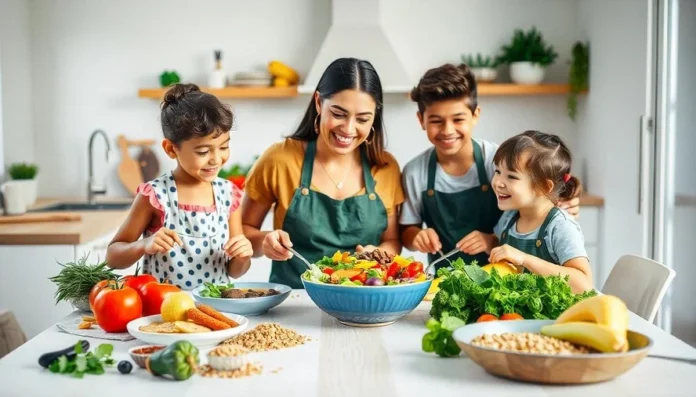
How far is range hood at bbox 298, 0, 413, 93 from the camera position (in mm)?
4672

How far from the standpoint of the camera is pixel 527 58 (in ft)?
15.6

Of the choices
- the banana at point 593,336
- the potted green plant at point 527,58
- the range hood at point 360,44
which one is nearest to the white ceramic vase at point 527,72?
the potted green plant at point 527,58

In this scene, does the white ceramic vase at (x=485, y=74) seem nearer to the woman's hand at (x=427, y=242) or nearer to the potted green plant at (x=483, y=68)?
the potted green plant at (x=483, y=68)

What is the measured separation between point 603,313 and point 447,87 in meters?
1.22

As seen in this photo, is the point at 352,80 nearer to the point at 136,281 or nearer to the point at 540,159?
the point at 540,159

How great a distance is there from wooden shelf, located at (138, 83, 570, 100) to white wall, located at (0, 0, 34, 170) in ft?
2.34

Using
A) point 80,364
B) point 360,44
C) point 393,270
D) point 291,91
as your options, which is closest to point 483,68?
point 360,44

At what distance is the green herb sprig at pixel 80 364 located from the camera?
4.85 feet

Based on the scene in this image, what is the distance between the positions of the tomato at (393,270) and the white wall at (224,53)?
3169mm

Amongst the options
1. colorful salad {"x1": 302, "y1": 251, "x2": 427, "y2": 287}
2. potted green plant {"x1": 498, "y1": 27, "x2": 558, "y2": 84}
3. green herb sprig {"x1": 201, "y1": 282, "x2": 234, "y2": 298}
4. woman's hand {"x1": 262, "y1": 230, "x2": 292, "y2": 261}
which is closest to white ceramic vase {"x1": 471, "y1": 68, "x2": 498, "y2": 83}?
potted green plant {"x1": 498, "y1": 27, "x2": 558, "y2": 84}

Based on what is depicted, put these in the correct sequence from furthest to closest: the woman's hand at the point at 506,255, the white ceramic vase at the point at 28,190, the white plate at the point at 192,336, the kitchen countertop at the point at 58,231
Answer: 1. the white ceramic vase at the point at 28,190
2. the kitchen countertop at the point at 58,231
3. the woman's hand at the point at 506,255
4. the white plate at the point at 192,336

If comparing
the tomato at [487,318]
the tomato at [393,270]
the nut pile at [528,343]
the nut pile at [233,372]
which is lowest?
the nut pile at [233,372]

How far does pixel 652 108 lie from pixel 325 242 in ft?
6.28

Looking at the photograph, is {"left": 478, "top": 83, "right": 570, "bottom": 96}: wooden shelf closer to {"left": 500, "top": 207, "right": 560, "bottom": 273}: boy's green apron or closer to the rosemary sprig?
{"left": 500, "top": 207, "right": 560, "bottom": 273}: boy's green apron
